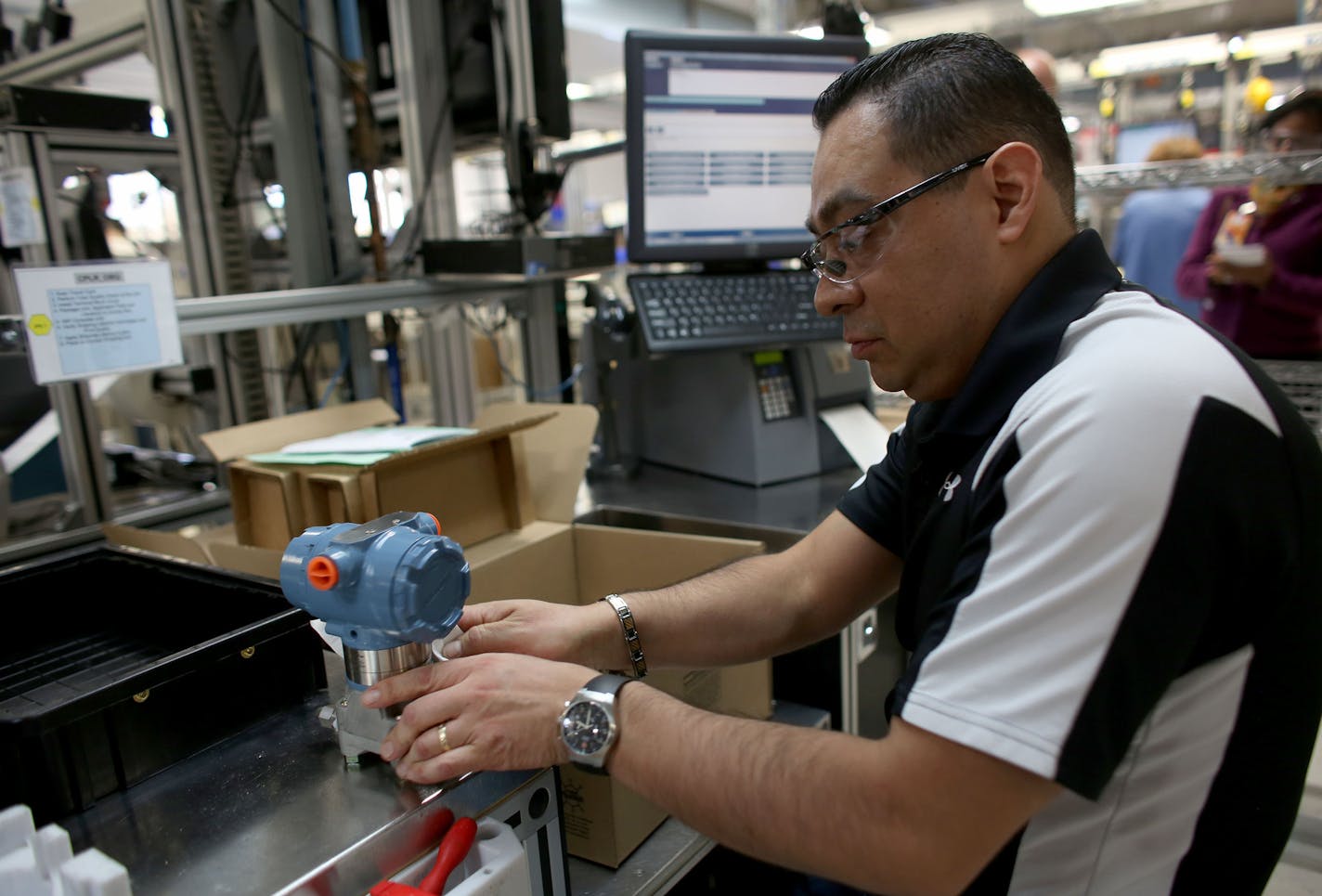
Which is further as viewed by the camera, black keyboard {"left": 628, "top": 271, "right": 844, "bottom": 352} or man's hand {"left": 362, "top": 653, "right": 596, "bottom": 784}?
black keyboard {"left": 628, "top": 271, "right": 844, "bottom": 352}

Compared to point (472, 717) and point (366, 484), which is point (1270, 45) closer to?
point (366, 484)

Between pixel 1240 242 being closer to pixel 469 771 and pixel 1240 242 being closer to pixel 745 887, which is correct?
pixel 745 887

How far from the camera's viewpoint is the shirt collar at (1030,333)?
2.62 feet

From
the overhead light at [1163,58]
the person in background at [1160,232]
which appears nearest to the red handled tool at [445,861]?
the person in background at [1160,232]

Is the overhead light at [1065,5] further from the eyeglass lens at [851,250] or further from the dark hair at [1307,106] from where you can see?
the eyeglass lens at [851,250]

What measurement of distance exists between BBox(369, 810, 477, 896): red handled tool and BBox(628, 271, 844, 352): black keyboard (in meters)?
0.93

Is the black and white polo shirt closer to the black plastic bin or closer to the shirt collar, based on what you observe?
the shirt collar

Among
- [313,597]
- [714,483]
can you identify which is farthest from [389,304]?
[313,597]

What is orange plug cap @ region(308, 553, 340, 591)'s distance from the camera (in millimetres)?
659

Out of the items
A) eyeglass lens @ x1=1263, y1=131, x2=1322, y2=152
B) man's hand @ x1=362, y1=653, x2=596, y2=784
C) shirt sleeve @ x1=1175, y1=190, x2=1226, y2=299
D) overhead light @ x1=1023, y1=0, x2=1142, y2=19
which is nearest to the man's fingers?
man's hand @ x1=362, y1=653, x2=596, y2=784

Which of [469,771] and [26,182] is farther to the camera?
[26,182]

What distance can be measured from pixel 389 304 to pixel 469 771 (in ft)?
3.34

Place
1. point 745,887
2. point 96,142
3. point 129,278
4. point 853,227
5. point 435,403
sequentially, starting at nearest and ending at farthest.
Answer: point 853,227, point 129,278, point 96,142, point 745,887, point 435,403

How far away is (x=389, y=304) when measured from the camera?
1.53m
